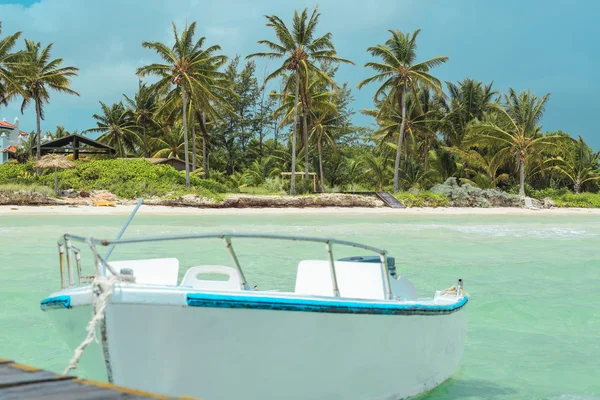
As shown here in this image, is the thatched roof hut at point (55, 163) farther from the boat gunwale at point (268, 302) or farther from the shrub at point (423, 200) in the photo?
the boat gunwale at point (268, 302)

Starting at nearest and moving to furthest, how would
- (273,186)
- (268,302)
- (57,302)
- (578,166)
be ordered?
(268,302)
(57,302)
(273,186)
(578,166)

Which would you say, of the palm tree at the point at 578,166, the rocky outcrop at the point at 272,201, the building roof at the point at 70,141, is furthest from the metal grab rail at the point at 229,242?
the palm tree at the point at 578,166

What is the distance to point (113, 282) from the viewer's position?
412cm

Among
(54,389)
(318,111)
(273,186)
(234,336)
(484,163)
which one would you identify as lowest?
(54,389)

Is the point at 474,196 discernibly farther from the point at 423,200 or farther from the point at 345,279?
the point at 345,279

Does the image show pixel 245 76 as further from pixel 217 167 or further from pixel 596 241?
pixel 596 241

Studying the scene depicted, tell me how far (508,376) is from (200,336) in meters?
4.86

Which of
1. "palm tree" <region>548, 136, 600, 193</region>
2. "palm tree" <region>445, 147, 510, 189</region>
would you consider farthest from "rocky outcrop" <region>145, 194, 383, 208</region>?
"palm tree" <region>548, 136, 600, 193</region>

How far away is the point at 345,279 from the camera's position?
242 inches

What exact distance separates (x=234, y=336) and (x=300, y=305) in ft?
1.82

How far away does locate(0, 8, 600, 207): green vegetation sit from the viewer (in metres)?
37.4

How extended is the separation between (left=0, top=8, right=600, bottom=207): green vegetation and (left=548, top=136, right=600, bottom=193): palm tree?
0.10 meters

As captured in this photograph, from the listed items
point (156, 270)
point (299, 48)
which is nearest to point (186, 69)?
point (299, 48)

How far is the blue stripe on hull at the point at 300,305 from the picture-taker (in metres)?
4.31
